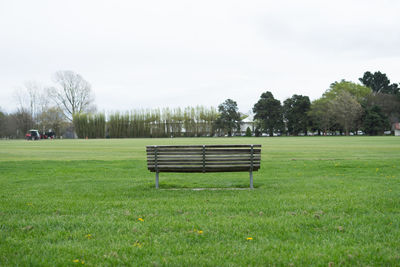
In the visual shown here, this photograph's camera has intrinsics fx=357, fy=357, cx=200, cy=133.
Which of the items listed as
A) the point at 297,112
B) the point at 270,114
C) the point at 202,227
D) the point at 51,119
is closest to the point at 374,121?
the point at 297,112

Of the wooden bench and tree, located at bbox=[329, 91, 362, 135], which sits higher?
tree, located at bbox=[329, 91, 362, 135]

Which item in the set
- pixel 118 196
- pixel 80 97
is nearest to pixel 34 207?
pixel 118 196

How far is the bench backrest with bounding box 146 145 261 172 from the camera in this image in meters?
7.52

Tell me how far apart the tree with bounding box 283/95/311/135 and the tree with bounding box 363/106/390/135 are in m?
12.9

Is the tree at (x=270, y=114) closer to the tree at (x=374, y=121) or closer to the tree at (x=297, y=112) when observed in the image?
the tree at (x=297, y=112)

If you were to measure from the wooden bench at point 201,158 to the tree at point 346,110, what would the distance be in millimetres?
75587

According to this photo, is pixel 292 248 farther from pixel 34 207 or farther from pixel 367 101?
pixel 367 101

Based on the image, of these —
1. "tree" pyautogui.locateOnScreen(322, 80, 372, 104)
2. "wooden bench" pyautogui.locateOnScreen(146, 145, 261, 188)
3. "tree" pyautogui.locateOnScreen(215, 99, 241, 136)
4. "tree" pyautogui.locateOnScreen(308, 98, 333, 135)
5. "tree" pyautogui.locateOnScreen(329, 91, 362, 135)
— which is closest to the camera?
"wooden bench" pyautogui.locateOnScreen(146, 145, 261, 188)

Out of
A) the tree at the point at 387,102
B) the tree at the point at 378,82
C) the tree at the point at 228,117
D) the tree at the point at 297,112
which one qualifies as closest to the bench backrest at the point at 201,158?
the tree at the point at 297,112

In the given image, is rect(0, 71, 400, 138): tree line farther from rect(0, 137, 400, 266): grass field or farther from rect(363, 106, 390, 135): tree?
rect(0, 137, 400, 266): grass field

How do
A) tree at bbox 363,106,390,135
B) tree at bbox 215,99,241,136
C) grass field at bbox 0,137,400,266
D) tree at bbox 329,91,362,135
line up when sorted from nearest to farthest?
1. grass field at bbox 0,137,400,266
2. tree at bbox 363,106,390,135
3. tree at bbox 329,91,362,135
4. tree at bbox 215,99,241,136

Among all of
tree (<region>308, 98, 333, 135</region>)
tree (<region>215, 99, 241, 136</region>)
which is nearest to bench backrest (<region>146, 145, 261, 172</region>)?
tree (<region>308, 98, 333, 135</region>)

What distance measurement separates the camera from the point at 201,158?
7531 millimetres

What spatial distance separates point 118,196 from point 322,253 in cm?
443
